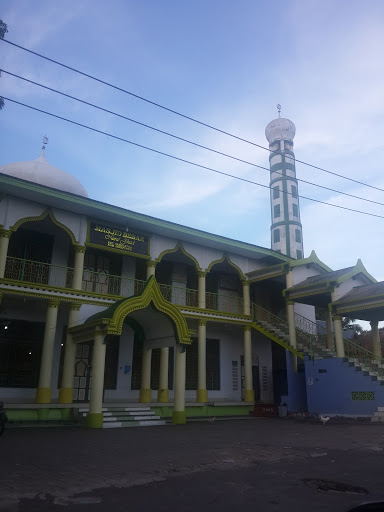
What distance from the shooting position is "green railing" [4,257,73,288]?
16.8 meters

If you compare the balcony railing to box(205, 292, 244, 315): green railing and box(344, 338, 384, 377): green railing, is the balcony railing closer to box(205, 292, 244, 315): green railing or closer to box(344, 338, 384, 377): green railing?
box(205, 292, 244, 315): green railing

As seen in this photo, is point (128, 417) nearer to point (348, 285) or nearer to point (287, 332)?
point (287, 332)

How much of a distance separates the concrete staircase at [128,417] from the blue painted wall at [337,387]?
6.91 metres

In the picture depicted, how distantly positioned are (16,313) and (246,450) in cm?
1147

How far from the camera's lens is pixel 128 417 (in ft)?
49.2

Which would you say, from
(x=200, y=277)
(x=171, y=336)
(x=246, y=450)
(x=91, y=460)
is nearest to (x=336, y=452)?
(x=246, y=450)

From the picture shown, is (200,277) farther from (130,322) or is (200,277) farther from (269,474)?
(269,474)

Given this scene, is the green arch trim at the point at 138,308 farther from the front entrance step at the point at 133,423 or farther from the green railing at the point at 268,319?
the green railing at the point at 268,319

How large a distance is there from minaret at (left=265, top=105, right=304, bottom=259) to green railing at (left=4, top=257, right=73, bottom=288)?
23520 millimetres

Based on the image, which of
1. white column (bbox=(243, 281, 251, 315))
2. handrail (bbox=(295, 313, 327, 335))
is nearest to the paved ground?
white column (bbox=(243, 281, 251, 315))

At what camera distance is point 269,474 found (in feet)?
20.8

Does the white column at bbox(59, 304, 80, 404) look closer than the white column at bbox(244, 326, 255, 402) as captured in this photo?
Yes

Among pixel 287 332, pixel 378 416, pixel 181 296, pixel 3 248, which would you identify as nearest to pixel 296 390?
pixel 287 332

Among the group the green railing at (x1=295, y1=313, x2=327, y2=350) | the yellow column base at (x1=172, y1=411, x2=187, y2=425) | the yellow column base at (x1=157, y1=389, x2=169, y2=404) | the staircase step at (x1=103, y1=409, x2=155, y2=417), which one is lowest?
the yellow column base at (x1=172, y1=411, x2=187, y2=425)
